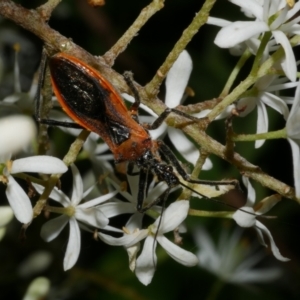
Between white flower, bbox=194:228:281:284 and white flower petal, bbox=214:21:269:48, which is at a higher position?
white flower petal, bbox=214:21:269:48

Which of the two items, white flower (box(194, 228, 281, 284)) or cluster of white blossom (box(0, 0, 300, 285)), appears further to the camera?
white flower (box(194, 228, 281, 284))

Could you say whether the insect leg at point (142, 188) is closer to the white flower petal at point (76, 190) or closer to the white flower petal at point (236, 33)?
the white flower petal at point (76, 190)

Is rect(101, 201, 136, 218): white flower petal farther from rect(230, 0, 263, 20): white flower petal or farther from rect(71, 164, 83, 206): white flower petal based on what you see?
rect(230, 0, 263, 20): white flower petal

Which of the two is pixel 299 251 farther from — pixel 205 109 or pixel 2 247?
pixel 205 109

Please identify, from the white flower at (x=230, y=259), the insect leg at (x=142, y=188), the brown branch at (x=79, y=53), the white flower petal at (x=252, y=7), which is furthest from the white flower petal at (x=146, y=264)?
the white flower at (x=230, y=259)

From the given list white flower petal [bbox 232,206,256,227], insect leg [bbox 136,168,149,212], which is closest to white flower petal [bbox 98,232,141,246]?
insect leg [bbox 136,168,149,212]

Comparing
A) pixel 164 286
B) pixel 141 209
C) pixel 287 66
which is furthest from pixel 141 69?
pixel 287 66

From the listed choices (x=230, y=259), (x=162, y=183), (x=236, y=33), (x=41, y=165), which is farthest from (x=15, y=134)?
(x=230, y=259)

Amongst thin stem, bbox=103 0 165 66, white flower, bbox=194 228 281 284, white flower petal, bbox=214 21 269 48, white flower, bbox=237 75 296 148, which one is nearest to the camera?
white flower petal, bbox=214 21 269 48
